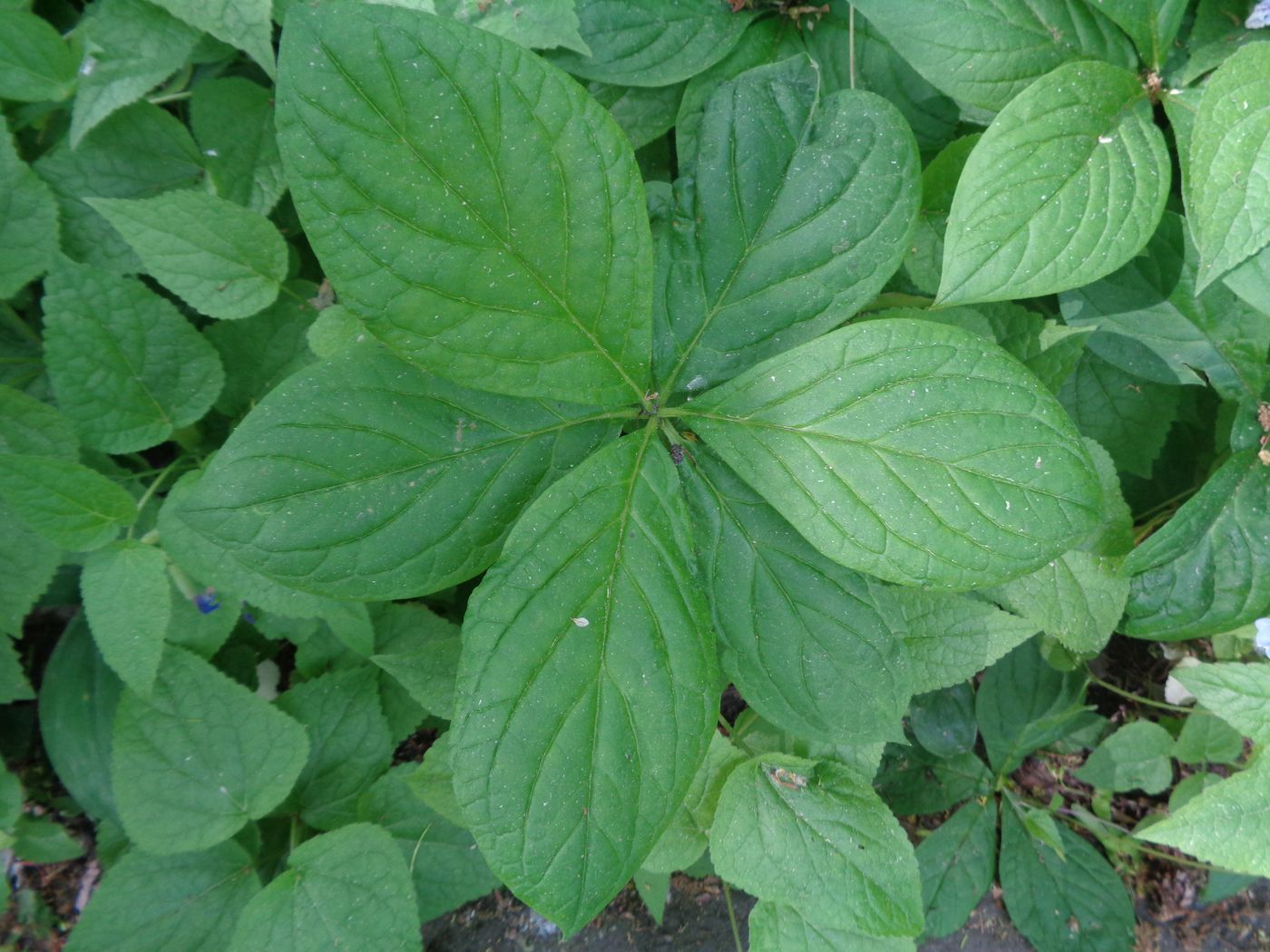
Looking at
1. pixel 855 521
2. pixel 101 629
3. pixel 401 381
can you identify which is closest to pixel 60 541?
pixel 101 629

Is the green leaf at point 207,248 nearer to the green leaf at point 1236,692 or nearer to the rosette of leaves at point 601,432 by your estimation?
the rosette of leaves at point 601,432

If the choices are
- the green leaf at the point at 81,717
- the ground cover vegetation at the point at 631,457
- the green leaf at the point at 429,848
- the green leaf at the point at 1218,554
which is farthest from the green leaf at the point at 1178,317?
the green leaf at the point at 81,717

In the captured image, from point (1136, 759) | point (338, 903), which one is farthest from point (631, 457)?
point (1136, 759)

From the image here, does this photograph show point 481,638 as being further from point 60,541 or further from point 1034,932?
point 1034,932

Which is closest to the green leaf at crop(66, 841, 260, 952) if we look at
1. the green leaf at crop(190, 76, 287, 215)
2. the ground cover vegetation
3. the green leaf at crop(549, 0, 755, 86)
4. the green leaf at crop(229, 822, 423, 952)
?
the ground cover vegetation

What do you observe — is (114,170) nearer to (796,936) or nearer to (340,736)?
(340,736)
